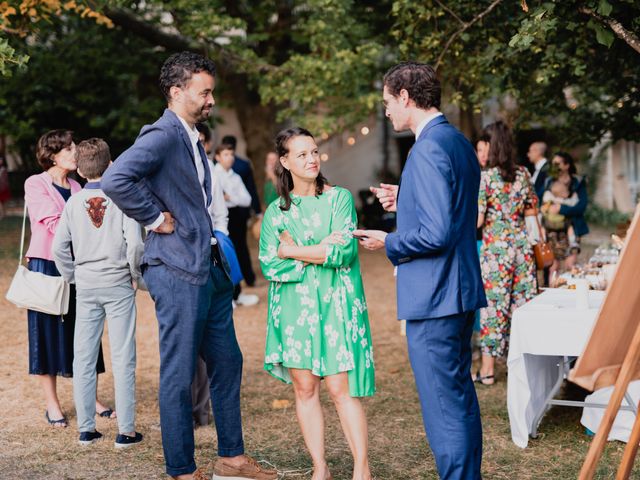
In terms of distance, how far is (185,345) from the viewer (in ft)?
14.1

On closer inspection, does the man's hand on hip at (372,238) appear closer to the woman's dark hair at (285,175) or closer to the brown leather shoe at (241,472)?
the woman's dark hair at (285,175)

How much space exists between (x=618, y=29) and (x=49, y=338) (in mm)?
4111

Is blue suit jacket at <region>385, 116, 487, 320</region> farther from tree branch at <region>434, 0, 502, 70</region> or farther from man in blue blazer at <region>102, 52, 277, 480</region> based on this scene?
tree branch at <region>434, 0, 502, 70</region>

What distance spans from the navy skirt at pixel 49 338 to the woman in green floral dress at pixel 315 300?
1.93 m

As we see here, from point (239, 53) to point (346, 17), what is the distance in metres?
1.67

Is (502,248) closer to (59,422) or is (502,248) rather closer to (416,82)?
(416,82)

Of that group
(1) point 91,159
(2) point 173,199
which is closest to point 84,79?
(1) point 91,159

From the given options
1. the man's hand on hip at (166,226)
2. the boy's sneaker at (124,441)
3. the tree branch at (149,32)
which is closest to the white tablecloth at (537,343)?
the man's hand on hip at (166,226)

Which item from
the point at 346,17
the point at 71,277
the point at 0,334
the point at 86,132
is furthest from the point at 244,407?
the point at 86,132

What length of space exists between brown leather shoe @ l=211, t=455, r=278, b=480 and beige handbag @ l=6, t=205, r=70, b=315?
1678 mm

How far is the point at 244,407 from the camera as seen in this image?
633 cm

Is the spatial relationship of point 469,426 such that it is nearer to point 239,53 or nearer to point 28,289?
point 28,289

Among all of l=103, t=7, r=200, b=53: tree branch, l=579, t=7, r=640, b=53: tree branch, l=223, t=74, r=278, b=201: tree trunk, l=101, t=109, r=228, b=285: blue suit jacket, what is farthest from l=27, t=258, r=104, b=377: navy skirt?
l=223, t=74, r=278, b=201: tree trunk

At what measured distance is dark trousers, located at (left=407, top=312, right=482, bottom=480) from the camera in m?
3.73
